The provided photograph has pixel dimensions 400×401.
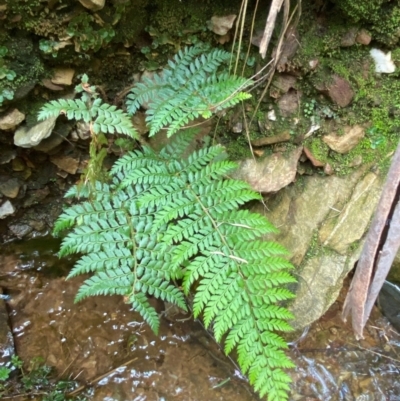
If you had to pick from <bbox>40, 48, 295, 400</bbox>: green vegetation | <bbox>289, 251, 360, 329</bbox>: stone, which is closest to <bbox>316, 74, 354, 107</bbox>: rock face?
<bbox>40, 48, 295, 400</bbox>: green vegetation

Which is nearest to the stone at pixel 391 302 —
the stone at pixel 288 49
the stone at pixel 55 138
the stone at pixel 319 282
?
the stone at pixel 319 282

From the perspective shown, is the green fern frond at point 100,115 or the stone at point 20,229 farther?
the stone at point 20,229

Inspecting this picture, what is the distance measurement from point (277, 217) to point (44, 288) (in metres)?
1.65

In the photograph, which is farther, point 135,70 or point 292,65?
point 135,70

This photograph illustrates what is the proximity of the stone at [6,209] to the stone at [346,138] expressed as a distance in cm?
205

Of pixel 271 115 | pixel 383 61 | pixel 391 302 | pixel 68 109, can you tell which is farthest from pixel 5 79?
pixel 391 302

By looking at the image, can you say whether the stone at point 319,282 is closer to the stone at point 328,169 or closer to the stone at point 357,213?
the stone at point 357,213

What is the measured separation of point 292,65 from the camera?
244cm

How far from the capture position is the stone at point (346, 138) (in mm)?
2611

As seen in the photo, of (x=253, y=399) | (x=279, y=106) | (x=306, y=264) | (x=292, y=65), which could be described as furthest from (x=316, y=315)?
(x=292, y=65)

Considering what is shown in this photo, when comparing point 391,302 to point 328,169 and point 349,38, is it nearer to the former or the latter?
point 328,169

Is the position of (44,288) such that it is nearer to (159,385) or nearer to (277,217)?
(159,385)

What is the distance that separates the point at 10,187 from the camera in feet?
9.08

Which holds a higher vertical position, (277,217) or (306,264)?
(277,217)
